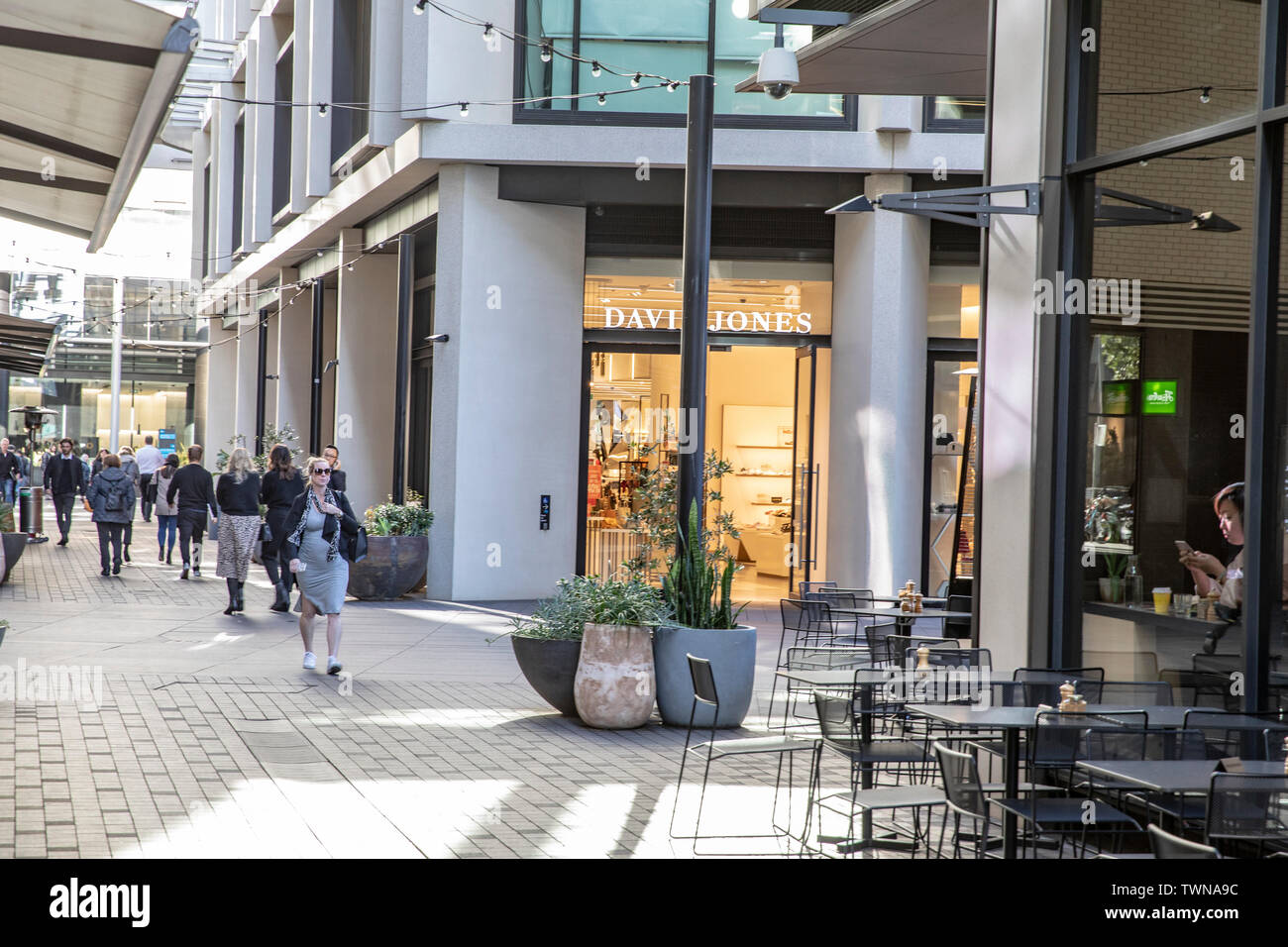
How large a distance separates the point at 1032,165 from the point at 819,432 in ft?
33.8

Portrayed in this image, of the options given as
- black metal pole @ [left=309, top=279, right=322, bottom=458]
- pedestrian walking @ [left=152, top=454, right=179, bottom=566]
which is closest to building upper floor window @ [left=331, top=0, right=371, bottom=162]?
black metal pole @ [left=309, top=279, right=322, bottom=458]

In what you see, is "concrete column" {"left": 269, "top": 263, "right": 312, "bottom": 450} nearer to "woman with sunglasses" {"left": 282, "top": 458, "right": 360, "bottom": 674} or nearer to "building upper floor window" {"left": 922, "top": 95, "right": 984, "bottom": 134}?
"building upper floor window" {"left": 922, "top": 95, "right": 984, "bottom": 134}

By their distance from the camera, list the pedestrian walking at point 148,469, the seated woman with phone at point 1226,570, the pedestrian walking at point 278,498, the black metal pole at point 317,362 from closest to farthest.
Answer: the seated woman with phone at point 1226,570 → the pedestrian walking at point 278,498 → the black metal pole at point 317,362 → the pedestrian walking at point 148,469

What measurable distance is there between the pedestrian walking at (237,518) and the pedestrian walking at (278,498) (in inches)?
6.3

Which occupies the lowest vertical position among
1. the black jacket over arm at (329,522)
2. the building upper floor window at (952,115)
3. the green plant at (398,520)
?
the green plant at (398,520)

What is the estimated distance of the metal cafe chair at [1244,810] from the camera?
15.2 ft

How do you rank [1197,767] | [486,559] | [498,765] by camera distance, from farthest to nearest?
1. [486,559]
2. [498,765]
3. [1197,767]

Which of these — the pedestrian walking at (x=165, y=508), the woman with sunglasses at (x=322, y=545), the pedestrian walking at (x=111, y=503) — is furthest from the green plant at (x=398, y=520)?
the woman with sunglasses at (x=322, y=545)

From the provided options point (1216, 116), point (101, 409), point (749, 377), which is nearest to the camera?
point (1216, 116)

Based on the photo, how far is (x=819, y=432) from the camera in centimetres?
1886

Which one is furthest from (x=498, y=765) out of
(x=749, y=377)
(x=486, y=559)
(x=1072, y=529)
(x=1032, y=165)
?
(x=749, y=377)

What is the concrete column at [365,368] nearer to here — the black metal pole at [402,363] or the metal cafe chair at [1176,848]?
the black metal pole at [402,363]
